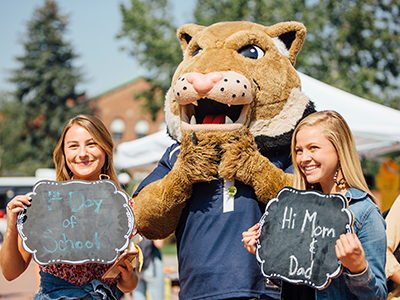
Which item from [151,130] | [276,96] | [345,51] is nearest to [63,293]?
[276,96]

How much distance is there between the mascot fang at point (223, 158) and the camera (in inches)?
94.2

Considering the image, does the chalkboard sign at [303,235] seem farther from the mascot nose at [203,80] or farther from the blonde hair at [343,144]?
the mascot nose at [203,80]

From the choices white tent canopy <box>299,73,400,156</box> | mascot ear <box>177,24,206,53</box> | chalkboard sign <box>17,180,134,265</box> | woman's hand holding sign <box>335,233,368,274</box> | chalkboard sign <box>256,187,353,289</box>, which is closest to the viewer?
woman's hand holding sign <box>335,233,368,274</box>

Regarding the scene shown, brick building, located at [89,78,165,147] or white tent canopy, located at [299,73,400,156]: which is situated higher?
white tent canopy, located at [299,73,400,156]

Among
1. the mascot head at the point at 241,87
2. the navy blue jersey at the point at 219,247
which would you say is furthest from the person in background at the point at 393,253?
the mascot head at the point at 241,87

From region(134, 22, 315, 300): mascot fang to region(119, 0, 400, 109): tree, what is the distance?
1481 centimetres

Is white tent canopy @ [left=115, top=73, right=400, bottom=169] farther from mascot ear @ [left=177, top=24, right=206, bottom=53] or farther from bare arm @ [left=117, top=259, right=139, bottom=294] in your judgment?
bare arm @ [left=117, top=259, right=139, bottom=294]

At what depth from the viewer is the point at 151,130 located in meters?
34.0

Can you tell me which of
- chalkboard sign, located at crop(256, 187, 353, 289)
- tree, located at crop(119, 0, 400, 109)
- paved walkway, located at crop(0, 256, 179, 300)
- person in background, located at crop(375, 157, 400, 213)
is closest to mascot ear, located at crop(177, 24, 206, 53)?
chalkboard sign, located at crop(256, 187, 353, 289)

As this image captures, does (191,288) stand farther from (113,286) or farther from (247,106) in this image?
(247,106)

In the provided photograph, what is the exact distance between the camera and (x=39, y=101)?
97.2 ft

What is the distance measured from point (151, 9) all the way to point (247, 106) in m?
17.9

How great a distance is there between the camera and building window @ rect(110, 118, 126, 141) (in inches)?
1332

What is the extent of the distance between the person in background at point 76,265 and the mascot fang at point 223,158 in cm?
35
